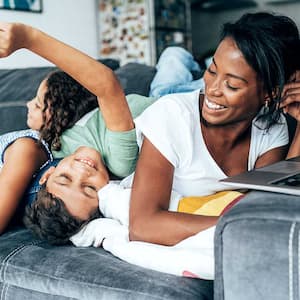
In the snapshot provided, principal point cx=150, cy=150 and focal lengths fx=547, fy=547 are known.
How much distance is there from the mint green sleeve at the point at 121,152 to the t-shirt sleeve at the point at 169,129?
157 millimetres

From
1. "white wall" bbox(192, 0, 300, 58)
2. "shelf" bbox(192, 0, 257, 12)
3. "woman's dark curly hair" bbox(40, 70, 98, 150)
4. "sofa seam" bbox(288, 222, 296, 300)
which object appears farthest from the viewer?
"white wall" bbox(192, 0, 300, 58)

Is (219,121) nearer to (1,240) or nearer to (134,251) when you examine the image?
(134,251)

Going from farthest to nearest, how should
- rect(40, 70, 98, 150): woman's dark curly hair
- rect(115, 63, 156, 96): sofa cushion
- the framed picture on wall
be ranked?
the framed picture on wall, rect(115, 63, 156, 96): sofa cushion, rect(40, 70, 98, 150): woman's dark curly hair

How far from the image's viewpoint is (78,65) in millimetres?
1370

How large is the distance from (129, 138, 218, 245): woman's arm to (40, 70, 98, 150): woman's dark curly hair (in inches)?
17.6

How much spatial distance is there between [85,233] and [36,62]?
7.48 ft

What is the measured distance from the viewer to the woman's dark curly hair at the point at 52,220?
133 centimetres

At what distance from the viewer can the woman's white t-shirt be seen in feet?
4.09

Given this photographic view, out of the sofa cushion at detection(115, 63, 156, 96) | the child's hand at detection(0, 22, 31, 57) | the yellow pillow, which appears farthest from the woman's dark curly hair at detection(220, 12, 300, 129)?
the sofa cushion at detection(115, 63, 156, 96)

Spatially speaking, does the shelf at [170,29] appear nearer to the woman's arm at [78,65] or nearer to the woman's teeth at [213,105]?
the woman's arm at [78,65]

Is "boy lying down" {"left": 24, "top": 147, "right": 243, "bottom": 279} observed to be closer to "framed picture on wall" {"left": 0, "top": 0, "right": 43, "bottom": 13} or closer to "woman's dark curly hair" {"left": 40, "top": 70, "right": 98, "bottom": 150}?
"woman's dark curly hair" {"left": 40, "top": 70, "right": 98, "bottom": 150}

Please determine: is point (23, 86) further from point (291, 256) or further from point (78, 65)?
point (291, 256)

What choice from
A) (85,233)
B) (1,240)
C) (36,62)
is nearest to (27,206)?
(1,240)

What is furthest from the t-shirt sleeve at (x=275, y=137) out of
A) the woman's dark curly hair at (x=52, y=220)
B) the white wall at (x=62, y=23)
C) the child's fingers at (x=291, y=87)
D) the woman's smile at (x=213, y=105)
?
the white wall at (x=62, y=23)
